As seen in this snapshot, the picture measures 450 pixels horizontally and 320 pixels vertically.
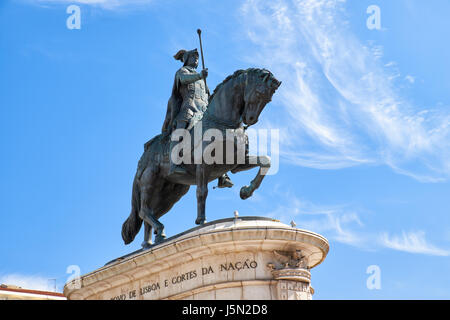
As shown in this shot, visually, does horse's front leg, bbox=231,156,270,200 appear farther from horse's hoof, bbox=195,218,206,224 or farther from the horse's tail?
the horse's tail

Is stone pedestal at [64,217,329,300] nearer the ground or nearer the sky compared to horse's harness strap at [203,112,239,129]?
nearer the ground

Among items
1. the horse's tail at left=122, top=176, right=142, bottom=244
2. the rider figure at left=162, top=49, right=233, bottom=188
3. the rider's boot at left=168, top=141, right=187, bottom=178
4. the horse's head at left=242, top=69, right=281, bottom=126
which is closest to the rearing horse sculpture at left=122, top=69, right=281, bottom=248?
the horse's head at left=242, top=69, right=281, bottom=126

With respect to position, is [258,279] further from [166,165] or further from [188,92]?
[188,92]

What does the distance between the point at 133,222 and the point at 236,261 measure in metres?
5.26

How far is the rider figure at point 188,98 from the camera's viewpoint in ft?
59.7

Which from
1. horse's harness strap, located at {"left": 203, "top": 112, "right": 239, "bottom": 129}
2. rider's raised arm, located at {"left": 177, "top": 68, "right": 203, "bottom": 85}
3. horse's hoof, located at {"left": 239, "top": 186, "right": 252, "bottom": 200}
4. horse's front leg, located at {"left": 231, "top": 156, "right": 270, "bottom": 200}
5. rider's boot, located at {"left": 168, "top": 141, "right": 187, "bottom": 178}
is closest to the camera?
horse's harness strap, located at {"left": 203, "top": 112, "right": 239, "bottom": 129}

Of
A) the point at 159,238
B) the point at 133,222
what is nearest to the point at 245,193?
the point at 159,238

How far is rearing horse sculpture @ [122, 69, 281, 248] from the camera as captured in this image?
16562 millimetres

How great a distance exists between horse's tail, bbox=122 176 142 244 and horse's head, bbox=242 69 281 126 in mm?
4115

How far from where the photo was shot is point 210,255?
15.0 meters

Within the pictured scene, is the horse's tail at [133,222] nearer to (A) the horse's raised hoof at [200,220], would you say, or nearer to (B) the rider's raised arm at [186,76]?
(A) the horse's raised hoof at [200,220]
